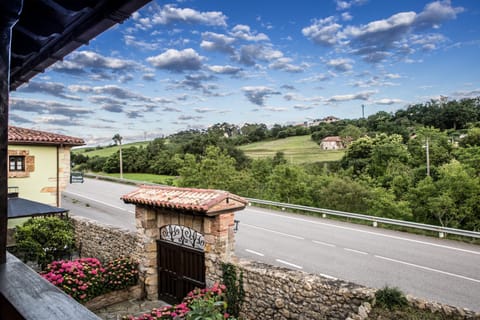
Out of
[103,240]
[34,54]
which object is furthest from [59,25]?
[103,240]

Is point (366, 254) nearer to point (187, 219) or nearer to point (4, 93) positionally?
point (187, 219)

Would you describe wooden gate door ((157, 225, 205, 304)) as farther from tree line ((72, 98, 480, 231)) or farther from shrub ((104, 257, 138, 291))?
tree line ((72, 98, 480, 231))


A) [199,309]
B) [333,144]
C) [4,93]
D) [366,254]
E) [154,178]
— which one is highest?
[333,144]

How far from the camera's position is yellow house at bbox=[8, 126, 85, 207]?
45.5 feet

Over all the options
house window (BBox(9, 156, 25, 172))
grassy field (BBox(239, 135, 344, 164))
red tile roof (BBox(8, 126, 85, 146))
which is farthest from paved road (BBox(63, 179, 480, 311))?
grassy field (BBox(239, 135, 344, 164))

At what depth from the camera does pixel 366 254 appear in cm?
1218

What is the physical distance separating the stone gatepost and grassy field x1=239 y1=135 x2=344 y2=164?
31.0 m

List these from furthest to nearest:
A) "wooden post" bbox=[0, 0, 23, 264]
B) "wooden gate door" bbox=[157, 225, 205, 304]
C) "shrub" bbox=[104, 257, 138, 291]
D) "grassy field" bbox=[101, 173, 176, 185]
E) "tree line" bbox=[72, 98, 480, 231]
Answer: "grassy field" bbox=[101, 173, 176, 185]
"tree line" bbox=[72, 98, 480, 231]
"shrub" bbox=[104, 257, 138, 291]
"wooden gate door" bbox=[157, 225, 205, 304]
"wooden post" bbox=[0, 0, 23, 264]

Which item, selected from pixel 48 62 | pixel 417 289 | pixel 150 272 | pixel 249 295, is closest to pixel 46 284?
pixel 48 62

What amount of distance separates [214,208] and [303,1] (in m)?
18.7

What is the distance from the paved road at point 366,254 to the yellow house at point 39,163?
157 inches

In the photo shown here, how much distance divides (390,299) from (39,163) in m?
14.4

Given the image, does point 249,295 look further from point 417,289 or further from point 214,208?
point 417,289

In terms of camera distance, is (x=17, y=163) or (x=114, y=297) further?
(x=17, y=163)
